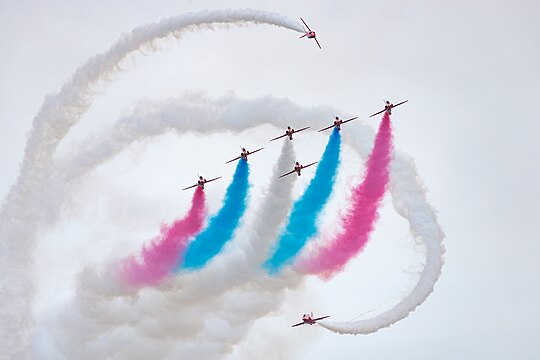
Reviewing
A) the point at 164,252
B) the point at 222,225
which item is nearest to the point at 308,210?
the point at 222,225

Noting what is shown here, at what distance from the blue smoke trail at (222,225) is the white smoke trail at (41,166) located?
7828 millimetres

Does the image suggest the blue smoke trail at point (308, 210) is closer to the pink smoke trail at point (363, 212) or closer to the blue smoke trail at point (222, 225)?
the pink smoke trail at point (363, 212)

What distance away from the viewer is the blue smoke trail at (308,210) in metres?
70.3

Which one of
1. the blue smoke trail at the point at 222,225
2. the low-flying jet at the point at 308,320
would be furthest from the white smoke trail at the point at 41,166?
the low-flying jet at the point at 308,320

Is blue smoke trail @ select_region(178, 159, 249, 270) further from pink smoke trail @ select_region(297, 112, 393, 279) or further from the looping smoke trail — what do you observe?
the looping smoke trail

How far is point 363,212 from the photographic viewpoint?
71000 mm

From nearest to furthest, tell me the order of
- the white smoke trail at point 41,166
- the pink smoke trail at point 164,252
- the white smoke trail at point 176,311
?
the white smoke trail at point 41,166, the pink smoke trail at point 164,252, the white smoke trail at point 176,311

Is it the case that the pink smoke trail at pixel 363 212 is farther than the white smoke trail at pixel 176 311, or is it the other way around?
the white smoke trail at pixel 176 311

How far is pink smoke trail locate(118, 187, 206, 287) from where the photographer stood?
243 ft

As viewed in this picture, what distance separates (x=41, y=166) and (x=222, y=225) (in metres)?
9.87

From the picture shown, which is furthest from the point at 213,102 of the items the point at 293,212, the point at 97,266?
the point at 97,266

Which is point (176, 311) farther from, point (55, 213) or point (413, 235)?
point (413, 235)

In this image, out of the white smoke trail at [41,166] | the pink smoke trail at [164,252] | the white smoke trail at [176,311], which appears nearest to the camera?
the white smoke trail at [41,166]

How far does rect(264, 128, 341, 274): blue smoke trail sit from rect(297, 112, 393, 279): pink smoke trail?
53.0 inches
